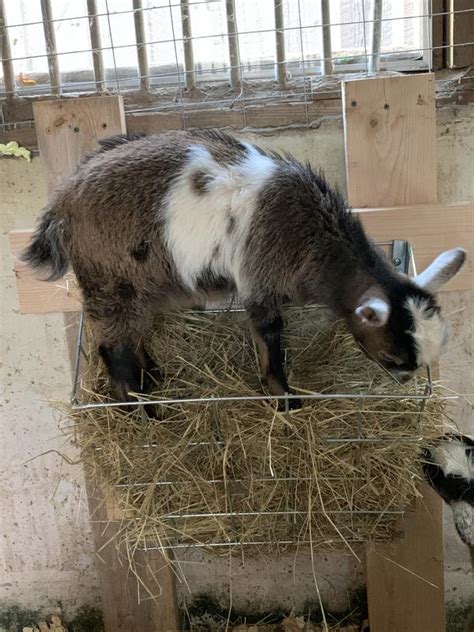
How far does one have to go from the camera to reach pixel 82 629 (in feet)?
8.64

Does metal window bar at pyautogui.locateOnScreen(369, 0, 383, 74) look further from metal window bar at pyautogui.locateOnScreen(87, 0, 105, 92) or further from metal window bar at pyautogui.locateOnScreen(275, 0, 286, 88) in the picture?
metal window bar at pyautogui.locateOnScreen(87, 0, 105, 92)

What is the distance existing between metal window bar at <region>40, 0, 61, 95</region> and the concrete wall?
240 mm

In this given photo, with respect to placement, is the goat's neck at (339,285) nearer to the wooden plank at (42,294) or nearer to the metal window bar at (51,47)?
the wooden plank at (42,294)

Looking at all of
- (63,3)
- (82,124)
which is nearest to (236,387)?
(82,124)

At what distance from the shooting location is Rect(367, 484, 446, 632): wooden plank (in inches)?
83.6

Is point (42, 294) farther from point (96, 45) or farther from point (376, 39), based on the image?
point (376, 39)

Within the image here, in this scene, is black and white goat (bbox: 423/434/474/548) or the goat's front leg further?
black and white goat (bbox: 423/434/474/548)

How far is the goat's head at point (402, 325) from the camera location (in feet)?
4.77

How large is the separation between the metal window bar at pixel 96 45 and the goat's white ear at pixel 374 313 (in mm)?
1083

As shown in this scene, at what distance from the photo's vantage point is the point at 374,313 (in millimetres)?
1417

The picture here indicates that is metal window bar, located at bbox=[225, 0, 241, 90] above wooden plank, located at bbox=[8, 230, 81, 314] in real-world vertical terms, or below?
above

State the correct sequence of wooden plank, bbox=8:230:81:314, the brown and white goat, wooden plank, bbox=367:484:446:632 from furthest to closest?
wooden plank, bbox=367:484:446:632 < wooden plank, bbox=8:230:81:314 < the brown and white goat

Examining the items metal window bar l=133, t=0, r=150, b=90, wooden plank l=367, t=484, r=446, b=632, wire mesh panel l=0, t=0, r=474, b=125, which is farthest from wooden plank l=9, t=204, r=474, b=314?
wooden plank l=367, t=484, r=446, b=632

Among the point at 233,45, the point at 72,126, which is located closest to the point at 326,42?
the point at 233,45
